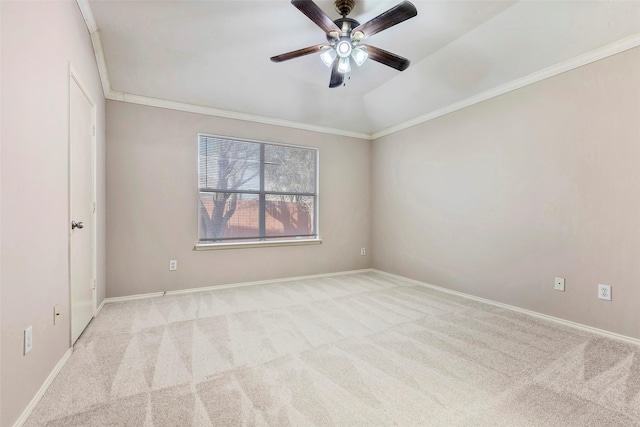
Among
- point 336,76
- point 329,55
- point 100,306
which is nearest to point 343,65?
point 329,55

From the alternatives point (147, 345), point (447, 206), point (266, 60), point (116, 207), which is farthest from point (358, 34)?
point (116, 207)

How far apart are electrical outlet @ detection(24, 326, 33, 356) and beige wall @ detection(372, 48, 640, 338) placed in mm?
3825

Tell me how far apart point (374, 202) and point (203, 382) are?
3796 mm

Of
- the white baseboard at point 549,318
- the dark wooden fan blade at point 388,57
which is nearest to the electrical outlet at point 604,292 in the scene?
the white baseboard at point 549,318

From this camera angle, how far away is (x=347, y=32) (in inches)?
84.2

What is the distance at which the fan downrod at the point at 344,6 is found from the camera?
2.13 metres

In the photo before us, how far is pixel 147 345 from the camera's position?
2.13 meters

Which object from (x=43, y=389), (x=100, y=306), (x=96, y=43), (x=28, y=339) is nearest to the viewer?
(x=28, y=339)

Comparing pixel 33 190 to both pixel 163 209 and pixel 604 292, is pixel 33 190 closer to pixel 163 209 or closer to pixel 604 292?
pixel 163 209

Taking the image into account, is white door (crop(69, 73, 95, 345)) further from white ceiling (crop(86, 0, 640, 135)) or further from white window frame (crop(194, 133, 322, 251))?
white window frame (crop(194, 133, 322, 251))

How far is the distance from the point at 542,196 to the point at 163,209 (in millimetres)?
4217

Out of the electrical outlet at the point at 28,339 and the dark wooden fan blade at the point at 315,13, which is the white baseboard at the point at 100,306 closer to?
the electrical outlet at the point at 28,339

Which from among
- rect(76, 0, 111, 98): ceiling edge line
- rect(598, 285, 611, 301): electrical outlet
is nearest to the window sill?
rect(76, 0, 111, 98): ceiling edge line

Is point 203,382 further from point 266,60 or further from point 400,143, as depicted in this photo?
point 400,143
